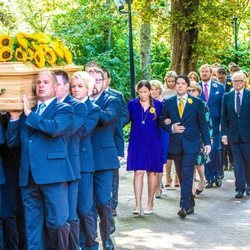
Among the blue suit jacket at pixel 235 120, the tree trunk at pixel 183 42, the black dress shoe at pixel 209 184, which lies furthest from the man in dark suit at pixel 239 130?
the tree trunk at pixel 183 42

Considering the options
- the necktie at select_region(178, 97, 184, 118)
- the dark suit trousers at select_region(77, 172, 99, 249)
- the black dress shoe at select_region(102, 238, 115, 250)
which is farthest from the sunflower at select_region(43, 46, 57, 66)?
the necktie at select_region(178, 97, 184, 118)

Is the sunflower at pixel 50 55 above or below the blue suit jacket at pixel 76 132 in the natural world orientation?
above

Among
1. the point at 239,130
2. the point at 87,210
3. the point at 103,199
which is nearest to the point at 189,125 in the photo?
the point at 239,130

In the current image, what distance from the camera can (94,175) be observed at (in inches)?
355

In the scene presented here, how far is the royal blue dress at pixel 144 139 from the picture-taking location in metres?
11.5

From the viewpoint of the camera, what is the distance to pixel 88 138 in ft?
28.3

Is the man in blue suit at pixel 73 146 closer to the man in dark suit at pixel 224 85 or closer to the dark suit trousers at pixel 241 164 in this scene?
the dark suit trousers at pixel 241 164

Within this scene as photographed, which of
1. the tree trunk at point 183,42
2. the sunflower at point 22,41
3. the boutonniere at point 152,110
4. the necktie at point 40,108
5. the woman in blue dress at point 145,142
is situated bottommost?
the woman in blue dress at point 145,142

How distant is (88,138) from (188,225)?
2.73 meters

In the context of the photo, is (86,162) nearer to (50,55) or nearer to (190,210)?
(50,55)

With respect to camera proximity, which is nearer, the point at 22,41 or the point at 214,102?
the point at 22,41

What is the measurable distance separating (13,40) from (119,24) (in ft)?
61.6

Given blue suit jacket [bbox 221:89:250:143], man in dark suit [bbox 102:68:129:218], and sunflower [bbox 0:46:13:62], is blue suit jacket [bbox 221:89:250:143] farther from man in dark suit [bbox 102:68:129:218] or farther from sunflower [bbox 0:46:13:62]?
sunflower [bbox 0:46:13:62]

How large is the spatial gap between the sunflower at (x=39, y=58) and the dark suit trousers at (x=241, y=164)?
5.97 metres
